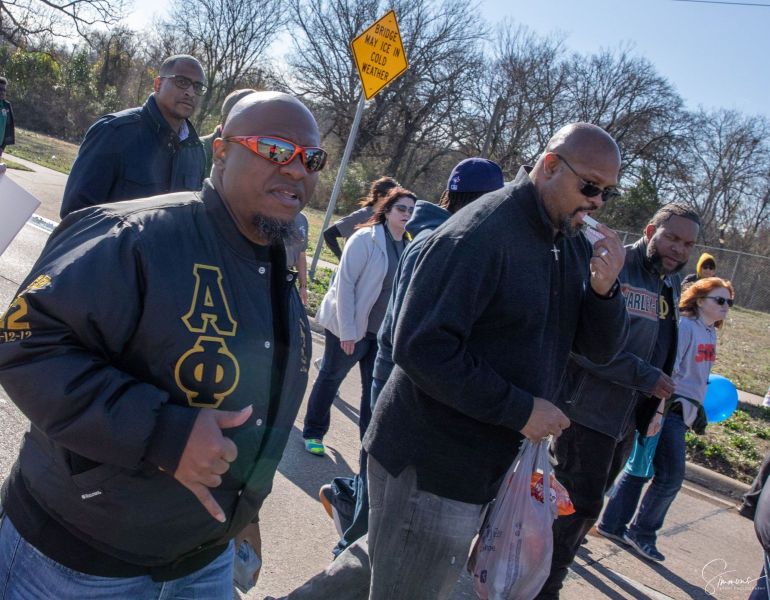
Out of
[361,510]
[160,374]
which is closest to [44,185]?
[361,510]

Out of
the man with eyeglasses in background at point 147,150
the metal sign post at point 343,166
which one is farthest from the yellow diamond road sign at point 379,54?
the man with eyeglasses in background at point 147,150

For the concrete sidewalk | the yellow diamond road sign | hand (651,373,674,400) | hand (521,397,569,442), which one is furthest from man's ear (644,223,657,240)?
the concrete sidewalk

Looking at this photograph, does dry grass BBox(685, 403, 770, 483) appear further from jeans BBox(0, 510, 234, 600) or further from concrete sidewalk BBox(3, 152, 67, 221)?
concrete sidewalk BBox(3, 152, 67, 221)

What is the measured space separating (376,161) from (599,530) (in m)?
37.6

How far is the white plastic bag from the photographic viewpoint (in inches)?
97.3

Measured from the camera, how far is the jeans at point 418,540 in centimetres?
238

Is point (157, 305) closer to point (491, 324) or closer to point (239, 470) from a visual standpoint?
point (239, 470)

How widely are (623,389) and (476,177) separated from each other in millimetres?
1316

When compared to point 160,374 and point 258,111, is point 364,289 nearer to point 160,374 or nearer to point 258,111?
point 258,111

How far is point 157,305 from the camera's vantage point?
1.58 meters

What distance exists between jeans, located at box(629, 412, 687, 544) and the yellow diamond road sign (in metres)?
6.26

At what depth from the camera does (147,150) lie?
4027mm

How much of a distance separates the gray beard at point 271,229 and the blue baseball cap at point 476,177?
1717 millimetres

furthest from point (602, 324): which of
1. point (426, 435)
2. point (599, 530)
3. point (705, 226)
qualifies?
point (705, 226)
